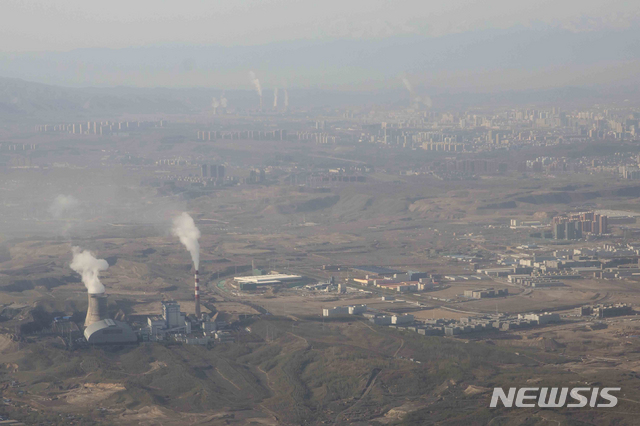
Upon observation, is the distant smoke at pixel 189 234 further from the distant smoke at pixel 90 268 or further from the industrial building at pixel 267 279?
the distant smoke at pixel 90 268

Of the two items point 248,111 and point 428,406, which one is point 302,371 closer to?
point 428,406

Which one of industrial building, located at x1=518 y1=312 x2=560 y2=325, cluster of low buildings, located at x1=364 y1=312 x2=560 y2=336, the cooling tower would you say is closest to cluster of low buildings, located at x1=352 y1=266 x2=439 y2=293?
cluster of low buildings, located at x1=364 y1=312 x2=560 y2=336

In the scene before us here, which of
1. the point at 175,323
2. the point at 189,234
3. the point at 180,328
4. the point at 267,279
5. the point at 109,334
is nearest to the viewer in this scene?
the point at 109,334

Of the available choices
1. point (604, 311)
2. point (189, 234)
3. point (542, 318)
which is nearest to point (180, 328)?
point (542, 318)

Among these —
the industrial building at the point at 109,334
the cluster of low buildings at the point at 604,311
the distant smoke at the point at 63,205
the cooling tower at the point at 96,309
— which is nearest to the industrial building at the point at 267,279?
the cooling tower at the point at 96,309

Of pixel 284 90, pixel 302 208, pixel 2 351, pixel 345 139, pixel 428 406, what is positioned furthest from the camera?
pixel 284 90

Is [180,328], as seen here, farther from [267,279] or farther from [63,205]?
[63,205]

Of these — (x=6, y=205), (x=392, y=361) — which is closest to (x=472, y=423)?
(x=392, y=361)
